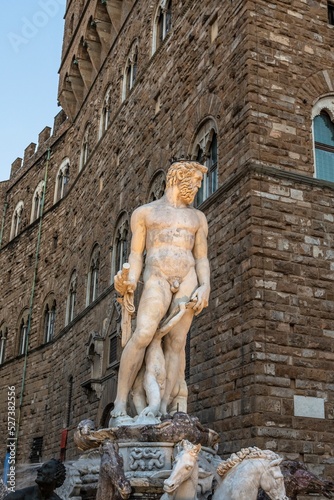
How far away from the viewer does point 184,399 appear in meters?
5.30

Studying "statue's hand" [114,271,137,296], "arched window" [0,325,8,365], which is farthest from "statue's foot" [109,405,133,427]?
"arched window" [0,325,8,365]

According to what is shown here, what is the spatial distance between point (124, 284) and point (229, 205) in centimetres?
448

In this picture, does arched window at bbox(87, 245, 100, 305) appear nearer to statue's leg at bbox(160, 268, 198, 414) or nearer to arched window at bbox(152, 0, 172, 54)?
arched window at bbox(152, 0, 172, 54)

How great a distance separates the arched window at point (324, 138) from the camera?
971 centimetres

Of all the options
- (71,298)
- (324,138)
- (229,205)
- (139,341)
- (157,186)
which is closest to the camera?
(139,341)

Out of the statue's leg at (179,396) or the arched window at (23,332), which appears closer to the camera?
the statue's leg at (179,396)

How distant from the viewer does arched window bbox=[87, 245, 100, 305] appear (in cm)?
1675

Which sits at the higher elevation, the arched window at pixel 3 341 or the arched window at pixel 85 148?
the arched window at pixel 85 148

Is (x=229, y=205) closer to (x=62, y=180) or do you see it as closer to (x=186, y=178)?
(x=186, y=178)

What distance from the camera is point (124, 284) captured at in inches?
211

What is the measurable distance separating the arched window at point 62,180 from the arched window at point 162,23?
9103 millimetres

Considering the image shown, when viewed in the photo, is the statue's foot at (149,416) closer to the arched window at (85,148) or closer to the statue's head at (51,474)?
the statue's head at (51,474)

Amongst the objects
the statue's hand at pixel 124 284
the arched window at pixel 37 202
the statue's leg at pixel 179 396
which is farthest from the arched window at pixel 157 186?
the arched window at pixel 37 202

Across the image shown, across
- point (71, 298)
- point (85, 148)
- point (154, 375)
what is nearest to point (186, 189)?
point (154, 375)
